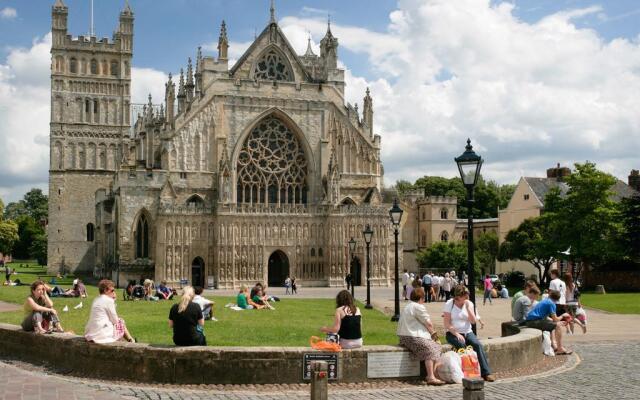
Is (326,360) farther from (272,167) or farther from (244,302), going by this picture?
(272,167)

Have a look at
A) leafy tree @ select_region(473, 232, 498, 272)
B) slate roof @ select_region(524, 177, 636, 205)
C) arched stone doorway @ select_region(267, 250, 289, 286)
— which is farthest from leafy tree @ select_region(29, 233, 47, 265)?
slate roof @ select_region(524, 177, 636, 205)

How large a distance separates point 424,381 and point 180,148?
4628 cm

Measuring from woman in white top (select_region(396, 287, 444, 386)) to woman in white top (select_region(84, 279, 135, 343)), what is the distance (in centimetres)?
543

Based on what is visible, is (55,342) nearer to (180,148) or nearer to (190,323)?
(190,323)

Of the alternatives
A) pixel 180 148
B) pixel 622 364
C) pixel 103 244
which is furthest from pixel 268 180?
pixel 622 364

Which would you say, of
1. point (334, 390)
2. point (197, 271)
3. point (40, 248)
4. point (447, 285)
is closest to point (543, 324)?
point (334, 390)

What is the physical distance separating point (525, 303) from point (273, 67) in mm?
46121

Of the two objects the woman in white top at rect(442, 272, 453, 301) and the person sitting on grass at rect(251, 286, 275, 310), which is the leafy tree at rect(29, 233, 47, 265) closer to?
the woman in white top at rect(442, 272, 453, 301)

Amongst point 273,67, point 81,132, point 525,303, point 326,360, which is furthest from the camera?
point 81,132

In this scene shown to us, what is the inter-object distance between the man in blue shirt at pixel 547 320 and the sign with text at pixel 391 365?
525cm

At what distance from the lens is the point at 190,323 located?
14.2 metres

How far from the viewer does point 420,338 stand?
45.6 feet

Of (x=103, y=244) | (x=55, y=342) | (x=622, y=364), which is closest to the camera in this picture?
(x=55, y=342)

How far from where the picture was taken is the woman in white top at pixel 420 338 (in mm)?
13914
